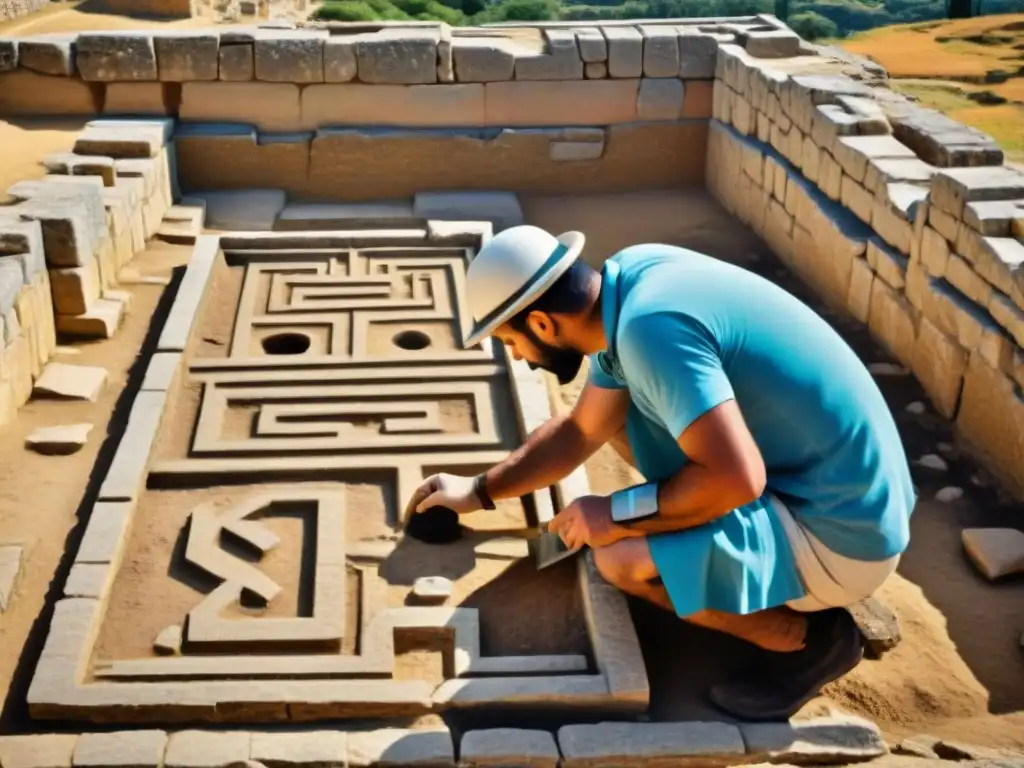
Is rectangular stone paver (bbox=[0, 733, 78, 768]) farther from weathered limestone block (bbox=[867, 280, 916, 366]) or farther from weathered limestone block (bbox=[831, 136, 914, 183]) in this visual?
weathered limestone block (bbox=[831, 136, 914, 183])

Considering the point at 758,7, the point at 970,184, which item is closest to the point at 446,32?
the point at 970,184

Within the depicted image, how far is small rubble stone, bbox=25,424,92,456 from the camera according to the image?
16.3ft

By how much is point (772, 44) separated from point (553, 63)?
155 cm

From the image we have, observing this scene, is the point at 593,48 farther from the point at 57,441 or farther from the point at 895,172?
the point at 57,441

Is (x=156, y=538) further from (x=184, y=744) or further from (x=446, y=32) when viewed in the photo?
(x=446, y=32)

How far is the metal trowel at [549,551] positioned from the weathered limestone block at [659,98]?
521cm

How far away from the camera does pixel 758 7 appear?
76.6 feet

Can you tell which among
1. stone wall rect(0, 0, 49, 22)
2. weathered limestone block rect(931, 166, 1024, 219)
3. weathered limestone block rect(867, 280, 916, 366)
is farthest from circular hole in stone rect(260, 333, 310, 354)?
stone wall rect(0, 0, 49, 22)

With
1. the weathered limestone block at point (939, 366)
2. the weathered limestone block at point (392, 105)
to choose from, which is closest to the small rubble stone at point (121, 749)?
the weathered limestone block at point (939, 366)

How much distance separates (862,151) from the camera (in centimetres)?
636

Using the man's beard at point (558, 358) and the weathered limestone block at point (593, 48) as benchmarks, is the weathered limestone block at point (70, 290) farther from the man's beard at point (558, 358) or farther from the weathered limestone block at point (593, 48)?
the weathered limestone block at point (593, 48)

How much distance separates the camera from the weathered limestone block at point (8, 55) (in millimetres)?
8359

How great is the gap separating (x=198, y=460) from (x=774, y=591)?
8.12 ft

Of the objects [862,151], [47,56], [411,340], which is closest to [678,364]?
[411,340]
